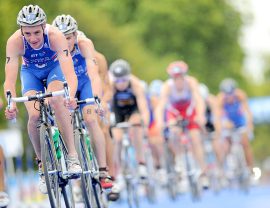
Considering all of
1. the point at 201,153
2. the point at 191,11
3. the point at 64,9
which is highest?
the point at 191,11

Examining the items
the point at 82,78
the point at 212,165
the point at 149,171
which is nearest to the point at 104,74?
the point at 82,78

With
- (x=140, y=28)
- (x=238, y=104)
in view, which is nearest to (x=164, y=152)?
(x=238, y=104)

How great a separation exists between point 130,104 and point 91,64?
559cm

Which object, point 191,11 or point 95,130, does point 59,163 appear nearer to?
point 95,130

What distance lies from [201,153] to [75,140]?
27.8 ft

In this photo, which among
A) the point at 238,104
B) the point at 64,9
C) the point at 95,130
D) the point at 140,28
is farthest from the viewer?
the point at 140,28

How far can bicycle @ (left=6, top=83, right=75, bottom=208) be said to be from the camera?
13391 millimetres

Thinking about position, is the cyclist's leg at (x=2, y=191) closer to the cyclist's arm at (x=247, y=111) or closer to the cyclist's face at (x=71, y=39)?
the cyclist's face at (x=71, y=39)

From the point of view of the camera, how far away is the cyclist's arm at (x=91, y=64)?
1570cm

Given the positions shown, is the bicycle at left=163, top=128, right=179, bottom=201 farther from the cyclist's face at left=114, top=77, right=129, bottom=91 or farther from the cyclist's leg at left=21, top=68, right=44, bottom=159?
the cyclist's leg at left=21, top=68, right=44, bottom=159

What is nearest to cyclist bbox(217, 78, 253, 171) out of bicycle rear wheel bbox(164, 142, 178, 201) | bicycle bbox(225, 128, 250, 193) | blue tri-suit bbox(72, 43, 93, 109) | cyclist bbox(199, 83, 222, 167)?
bicycle bbox(225, 128, 250, 193)

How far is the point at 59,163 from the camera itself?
13.9 m

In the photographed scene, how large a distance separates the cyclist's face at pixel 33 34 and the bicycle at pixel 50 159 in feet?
1.94

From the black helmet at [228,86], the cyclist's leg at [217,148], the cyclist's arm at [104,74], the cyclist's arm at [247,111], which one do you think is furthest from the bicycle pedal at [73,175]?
the black helmet at [228,86]
